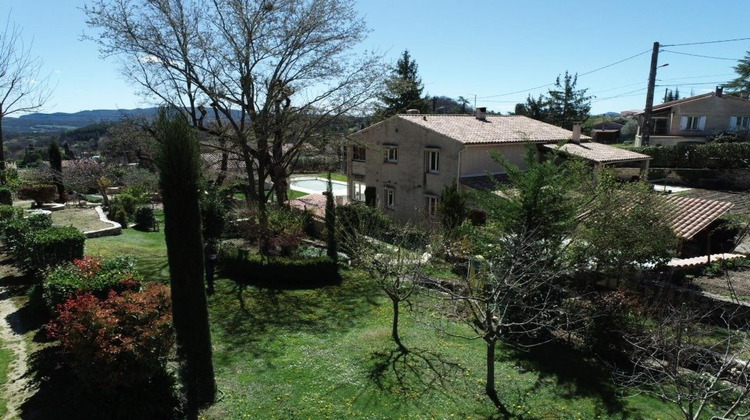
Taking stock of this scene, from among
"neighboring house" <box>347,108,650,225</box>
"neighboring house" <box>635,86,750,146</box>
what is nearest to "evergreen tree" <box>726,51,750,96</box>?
"neighboring house" <box>635,86,750,146</box>

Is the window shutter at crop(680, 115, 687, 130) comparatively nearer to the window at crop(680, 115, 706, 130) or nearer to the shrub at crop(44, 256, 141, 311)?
the window at crop(680, 115, 706, 130)

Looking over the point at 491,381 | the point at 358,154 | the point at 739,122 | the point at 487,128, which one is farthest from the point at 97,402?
the point at 739,122

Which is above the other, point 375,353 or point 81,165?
point 81,165

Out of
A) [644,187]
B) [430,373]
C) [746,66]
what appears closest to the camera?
[430,373]

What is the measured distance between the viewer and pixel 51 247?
43.6ft

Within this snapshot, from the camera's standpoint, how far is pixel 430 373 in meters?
10.9

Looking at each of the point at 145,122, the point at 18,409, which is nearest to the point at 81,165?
the point at 145,122

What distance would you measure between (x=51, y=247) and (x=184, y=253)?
21.5 feet

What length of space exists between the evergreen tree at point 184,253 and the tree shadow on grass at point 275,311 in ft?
7.77

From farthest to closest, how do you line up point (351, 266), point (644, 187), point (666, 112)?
point (666, 112), point (351, 266), point (644, 187)

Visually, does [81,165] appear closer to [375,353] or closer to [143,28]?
[143,28]

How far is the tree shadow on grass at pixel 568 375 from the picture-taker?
1003 cm

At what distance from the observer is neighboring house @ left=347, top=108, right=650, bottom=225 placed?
90.2 ft

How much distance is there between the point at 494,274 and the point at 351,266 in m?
10.5
